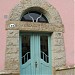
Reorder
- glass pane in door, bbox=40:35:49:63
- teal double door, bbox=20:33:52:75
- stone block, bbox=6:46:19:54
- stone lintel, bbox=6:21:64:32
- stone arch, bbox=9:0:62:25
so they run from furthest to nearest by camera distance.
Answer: glass pane in door, bbox=40:35:49:63
teal double door, bbox=20:33:52:75
stone arch, bbox=9:0:62:25
stone lintel, bbox=6:21:64:32
stone block, bbox=6:46:19:54

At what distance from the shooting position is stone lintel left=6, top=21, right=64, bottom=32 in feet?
24.8

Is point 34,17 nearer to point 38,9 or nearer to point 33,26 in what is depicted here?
point 38,9

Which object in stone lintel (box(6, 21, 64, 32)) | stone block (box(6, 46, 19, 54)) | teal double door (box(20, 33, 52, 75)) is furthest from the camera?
teal double door (box(20, 33, 52, 75))

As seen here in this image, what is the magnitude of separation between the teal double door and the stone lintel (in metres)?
0.33

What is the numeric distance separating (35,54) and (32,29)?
3.22 ft

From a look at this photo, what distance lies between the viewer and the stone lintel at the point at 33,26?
24.8ft

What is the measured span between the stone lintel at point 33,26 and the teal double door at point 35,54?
1.07 ft

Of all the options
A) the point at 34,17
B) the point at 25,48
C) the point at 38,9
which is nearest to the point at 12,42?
the point at 25,48

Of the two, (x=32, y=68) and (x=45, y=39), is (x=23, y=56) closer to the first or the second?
(x=32, y=68)

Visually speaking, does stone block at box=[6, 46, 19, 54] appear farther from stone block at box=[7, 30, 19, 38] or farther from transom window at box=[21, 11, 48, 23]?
transom window at box=[21, 11, 48, 23]

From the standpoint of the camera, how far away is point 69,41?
8.63 meters

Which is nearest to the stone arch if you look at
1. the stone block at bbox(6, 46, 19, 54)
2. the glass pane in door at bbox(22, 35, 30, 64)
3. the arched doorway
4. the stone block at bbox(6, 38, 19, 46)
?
the arched doorway

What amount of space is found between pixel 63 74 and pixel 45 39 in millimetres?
1533

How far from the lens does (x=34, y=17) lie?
8.23 m
